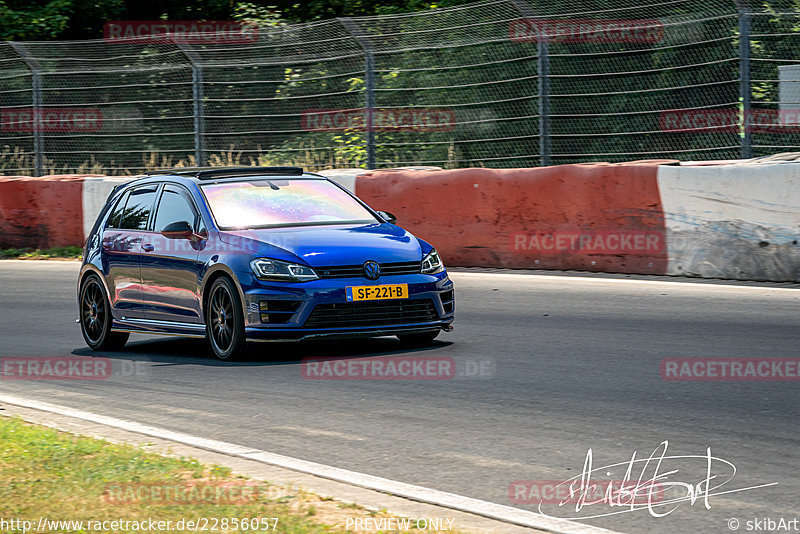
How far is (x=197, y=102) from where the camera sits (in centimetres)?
2152

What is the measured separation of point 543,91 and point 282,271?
894 cm

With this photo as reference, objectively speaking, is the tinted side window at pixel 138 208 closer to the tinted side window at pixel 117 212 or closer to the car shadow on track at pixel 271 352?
the tinted side window at pixel 117 212

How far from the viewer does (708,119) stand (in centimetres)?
1662

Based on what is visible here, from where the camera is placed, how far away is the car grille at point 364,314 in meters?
9.46

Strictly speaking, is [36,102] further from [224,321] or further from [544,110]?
[224,321]

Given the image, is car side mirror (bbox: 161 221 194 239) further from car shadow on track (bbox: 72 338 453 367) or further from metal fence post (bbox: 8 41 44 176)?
metal fence post (bbox: 8 41 44 176)

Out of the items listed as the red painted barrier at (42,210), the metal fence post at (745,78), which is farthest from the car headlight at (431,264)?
the red painted barrier at (42,210)

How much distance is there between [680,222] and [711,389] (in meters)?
6.01

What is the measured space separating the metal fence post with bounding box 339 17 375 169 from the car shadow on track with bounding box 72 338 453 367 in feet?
27.5

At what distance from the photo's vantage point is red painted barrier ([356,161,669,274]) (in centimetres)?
1422

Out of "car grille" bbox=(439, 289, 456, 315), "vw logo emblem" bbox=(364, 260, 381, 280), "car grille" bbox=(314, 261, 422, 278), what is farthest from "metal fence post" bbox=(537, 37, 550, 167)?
"vw logo emblem" bbox=(364, 260, 381, 280)

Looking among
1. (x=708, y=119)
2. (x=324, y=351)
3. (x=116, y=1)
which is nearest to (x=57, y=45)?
(x=116, y=1)

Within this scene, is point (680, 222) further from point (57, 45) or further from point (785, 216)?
point (57, 45)

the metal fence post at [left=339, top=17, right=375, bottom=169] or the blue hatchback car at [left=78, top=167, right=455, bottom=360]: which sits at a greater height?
the metal fence post at [left=339, top=17, right=375, bottom=169]
